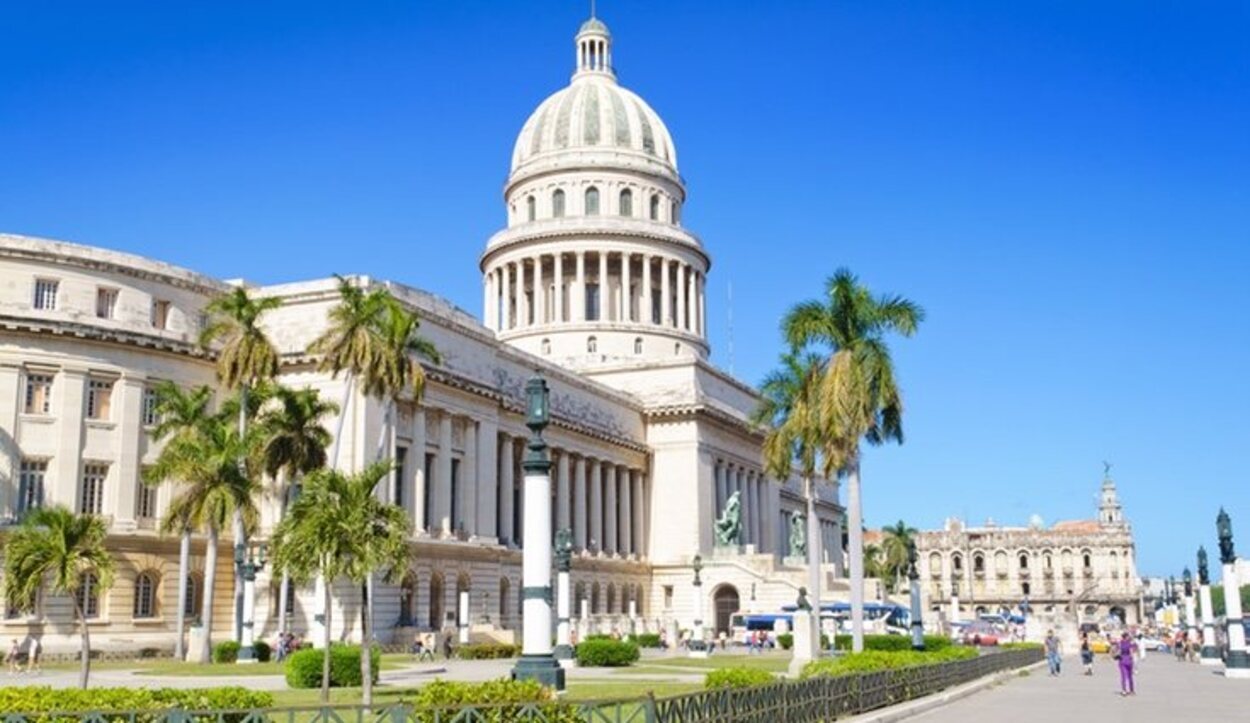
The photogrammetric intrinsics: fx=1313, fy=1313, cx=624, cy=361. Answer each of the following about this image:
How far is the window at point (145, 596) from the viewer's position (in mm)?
54406

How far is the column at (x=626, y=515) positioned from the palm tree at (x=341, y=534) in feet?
207

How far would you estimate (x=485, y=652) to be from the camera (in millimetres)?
57031

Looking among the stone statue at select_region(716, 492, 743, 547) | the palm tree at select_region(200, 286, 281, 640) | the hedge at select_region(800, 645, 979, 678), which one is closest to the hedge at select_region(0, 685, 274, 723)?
the hedge at select_region(800, 645, 979, 678)

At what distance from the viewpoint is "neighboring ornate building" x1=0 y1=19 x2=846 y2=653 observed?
53.6 meters

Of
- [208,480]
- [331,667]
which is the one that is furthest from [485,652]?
[331,667]

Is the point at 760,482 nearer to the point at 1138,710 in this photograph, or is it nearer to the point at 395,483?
the point at 395,483

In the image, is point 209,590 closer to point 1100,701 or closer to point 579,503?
point 1100,701

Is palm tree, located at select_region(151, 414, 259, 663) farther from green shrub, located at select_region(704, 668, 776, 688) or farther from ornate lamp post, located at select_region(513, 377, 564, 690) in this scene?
green shrub, located at select_region(704, 668, 776, 688)

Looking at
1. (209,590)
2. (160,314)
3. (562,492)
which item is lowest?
(209,590)

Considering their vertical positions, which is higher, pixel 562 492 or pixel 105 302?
pixel 105 302

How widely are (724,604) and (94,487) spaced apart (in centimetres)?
4735

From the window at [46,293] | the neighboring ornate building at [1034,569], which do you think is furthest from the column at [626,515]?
the neighboring ornate building at [1034,569]

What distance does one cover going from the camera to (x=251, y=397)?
5275 centimetres

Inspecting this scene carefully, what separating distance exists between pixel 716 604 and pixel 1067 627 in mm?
22994
